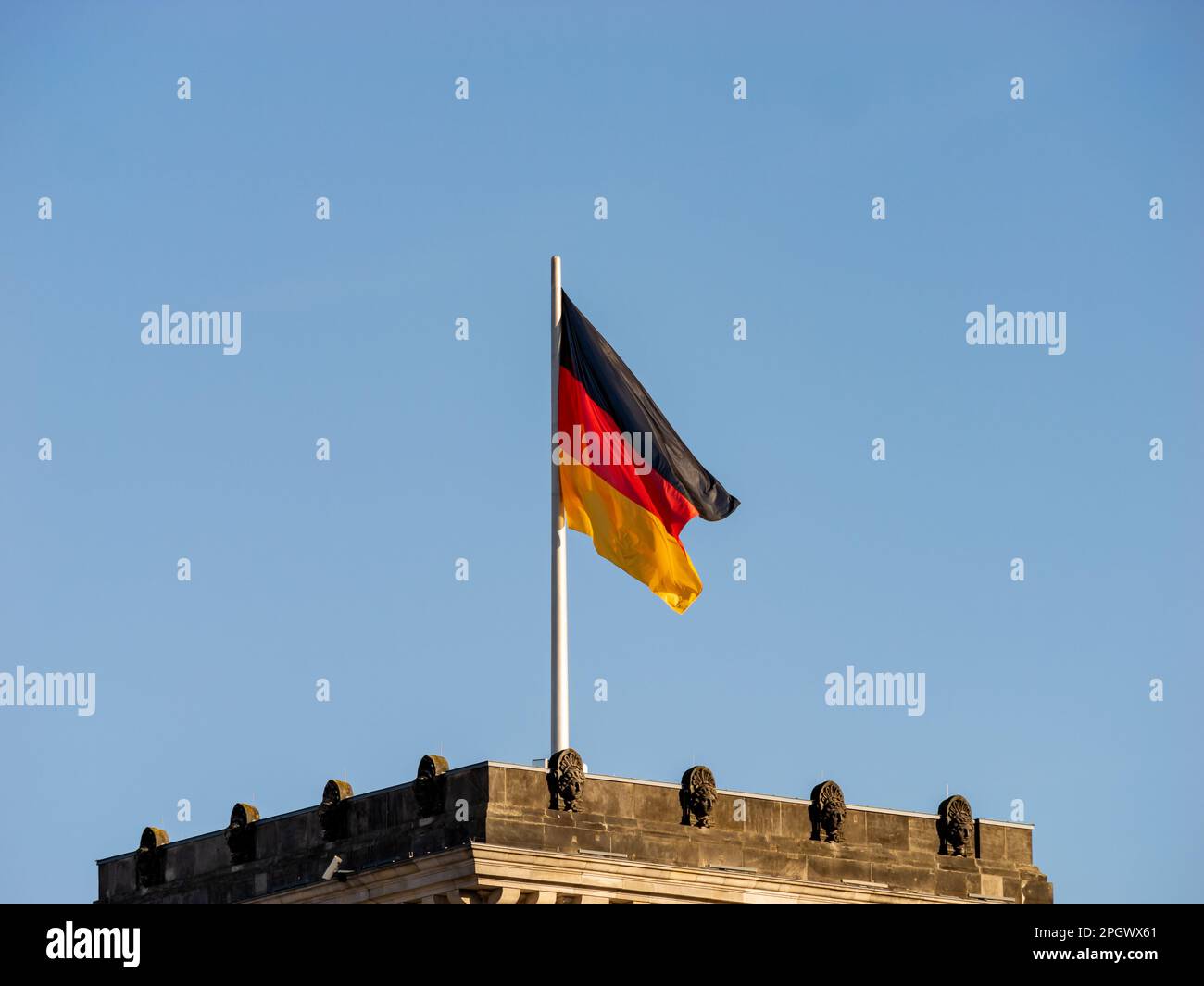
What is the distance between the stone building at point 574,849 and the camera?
61.1 m

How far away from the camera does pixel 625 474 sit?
2621 inches

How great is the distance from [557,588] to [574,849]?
5.85m

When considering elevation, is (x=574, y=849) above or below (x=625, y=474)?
below

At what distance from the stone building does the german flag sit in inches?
187

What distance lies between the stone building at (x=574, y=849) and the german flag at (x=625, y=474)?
475 cm

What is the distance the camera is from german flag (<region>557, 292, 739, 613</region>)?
218 feet

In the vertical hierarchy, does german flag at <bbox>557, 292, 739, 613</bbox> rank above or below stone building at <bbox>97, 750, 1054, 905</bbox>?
above

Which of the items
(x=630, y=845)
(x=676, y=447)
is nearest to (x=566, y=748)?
(x=630, y=845)

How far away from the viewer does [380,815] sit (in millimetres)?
63406

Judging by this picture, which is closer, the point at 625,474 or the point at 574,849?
the point at 574,849
